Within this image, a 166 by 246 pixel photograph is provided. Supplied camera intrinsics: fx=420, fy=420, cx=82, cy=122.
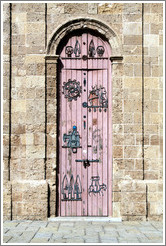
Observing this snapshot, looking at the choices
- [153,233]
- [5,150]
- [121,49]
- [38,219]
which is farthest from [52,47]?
[153,233]

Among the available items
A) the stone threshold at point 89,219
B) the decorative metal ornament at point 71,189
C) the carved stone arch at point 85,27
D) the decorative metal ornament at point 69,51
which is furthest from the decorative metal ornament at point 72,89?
the stone threshold at point 89,219

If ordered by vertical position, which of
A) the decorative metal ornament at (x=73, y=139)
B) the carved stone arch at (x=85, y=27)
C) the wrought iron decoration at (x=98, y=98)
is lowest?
the decorative metal ornament at (x=73, y=139)

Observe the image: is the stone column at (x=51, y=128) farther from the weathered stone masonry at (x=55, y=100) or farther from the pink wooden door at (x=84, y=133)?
the pink wooden door at (x=84, y=133)

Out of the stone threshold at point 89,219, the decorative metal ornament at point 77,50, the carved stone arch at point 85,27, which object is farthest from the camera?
the decorative metal ornament at point 77,50

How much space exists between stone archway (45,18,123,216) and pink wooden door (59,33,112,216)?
169mm

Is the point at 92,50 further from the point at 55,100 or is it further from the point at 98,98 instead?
the point at 55,100

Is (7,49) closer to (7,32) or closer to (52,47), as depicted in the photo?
(7,32)

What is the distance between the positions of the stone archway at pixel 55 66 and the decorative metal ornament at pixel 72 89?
0.23 m

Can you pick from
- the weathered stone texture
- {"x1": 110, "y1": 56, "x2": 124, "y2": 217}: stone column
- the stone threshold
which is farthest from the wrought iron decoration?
the stone threshold

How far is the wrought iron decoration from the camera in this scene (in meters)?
8.58

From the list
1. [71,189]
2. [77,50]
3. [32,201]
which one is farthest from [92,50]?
[32,201]

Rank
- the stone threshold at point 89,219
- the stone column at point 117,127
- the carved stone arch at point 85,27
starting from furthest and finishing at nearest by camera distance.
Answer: the carved stone arch at point 85,27, the stone column at point 117,127, the stone threshold at point 89,219

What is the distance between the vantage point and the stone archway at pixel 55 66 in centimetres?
843

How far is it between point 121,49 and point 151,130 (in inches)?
68.5
